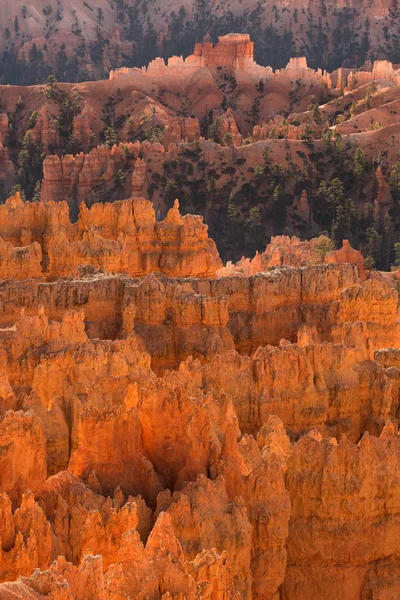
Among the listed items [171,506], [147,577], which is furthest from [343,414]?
[147,577]

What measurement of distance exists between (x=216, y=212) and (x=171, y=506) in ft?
232

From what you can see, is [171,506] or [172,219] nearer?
[171,506]

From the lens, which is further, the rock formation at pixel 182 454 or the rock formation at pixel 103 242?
the rock formation at pixel 103 242

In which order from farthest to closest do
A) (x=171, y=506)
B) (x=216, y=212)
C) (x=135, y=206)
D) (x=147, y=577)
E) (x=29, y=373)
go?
(x=216, y=212) → (x=135, y=206) → (x=29, y=373) → (x=171, y=506) → (x=147, y=577)

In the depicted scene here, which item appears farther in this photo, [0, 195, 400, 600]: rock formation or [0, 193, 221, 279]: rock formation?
[0, 193, 221, 279]: rock formation

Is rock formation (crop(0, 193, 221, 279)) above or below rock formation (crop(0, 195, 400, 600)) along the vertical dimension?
above

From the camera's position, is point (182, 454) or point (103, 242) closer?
point (182, 454)

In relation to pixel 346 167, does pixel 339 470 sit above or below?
below

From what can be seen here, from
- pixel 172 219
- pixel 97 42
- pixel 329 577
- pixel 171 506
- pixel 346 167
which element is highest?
pixel 97 42

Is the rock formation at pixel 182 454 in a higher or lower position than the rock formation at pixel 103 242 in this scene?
lower

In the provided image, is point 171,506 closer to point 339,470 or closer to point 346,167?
point 339,470

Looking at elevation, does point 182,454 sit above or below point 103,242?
below

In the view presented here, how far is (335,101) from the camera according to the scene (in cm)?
10819

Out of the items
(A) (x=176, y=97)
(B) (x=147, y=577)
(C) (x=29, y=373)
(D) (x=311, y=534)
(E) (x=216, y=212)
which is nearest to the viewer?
(B) (x=147, y=577)
